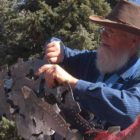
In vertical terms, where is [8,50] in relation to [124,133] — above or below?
below

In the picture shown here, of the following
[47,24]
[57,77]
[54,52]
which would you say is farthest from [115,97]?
[47,24]

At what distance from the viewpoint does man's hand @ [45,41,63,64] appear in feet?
8.63

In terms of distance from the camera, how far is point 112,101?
233 cm

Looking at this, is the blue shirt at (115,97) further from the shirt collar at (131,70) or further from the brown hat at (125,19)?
the brown hat at (125,19)

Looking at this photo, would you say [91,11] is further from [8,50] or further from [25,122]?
[25,122]

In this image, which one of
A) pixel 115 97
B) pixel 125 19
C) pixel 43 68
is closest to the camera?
pixel 115 97

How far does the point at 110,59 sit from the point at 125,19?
7.3 inches

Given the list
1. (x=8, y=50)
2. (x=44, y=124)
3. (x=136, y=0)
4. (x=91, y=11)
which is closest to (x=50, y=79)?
(x=44, y=124)

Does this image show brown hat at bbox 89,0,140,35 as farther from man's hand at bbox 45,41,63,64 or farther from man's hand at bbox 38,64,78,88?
man's hand at bbox 38,64,78,88

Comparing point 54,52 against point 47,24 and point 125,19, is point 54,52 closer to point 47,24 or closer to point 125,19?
point 125,19

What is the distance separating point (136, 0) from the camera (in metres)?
3.07

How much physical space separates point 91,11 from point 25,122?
9.18m

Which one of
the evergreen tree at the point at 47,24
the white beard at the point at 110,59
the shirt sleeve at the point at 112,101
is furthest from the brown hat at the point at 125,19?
the evergreen tree at the point at 47,24

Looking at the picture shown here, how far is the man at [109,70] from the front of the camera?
7.64 feet
